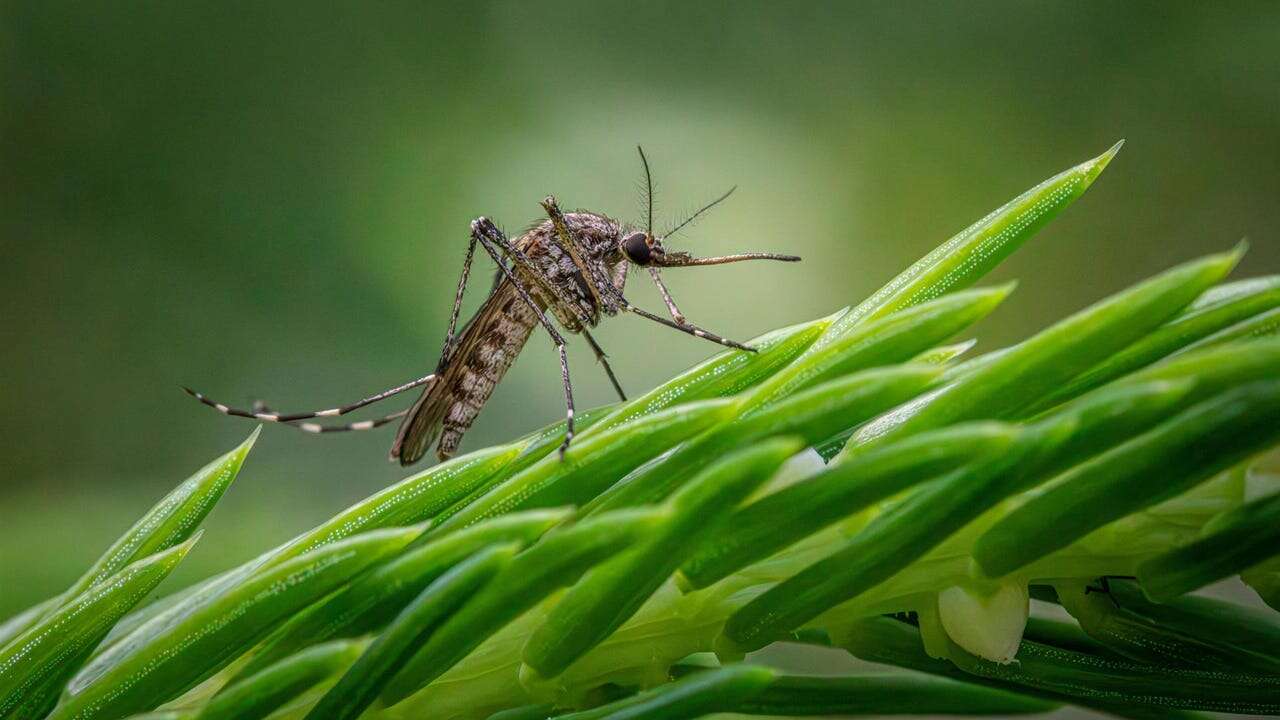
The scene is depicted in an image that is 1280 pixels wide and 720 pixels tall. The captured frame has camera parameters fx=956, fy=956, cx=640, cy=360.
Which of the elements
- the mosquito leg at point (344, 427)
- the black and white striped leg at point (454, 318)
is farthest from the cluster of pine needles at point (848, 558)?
the black and white striped leg at point (454, 318)

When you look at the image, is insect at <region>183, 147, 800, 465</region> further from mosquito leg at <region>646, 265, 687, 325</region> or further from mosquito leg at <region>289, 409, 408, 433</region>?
mosquito leg at <region>289, 409, 408, 433</region>

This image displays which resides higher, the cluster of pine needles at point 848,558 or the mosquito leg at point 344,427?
the mosquito leg at point 344,427

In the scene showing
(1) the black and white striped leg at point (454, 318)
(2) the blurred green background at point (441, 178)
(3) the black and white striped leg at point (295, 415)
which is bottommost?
(3) the black and white striped leg at point (295, 415)

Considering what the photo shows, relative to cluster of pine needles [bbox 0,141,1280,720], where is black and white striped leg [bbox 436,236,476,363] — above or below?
above

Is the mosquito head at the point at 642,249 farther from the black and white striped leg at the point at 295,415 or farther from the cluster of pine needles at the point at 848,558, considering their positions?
the cluster of pine needles at the point at 848,558

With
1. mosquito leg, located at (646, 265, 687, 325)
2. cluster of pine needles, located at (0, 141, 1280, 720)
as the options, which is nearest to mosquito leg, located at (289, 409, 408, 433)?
mosquito leg, located at (646, 265, 687, 325)

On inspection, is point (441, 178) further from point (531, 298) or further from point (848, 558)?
point (848, 558)

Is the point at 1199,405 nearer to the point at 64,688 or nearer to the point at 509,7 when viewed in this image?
the point at 64,688

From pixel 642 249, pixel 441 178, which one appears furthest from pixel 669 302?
pixel 441 178
